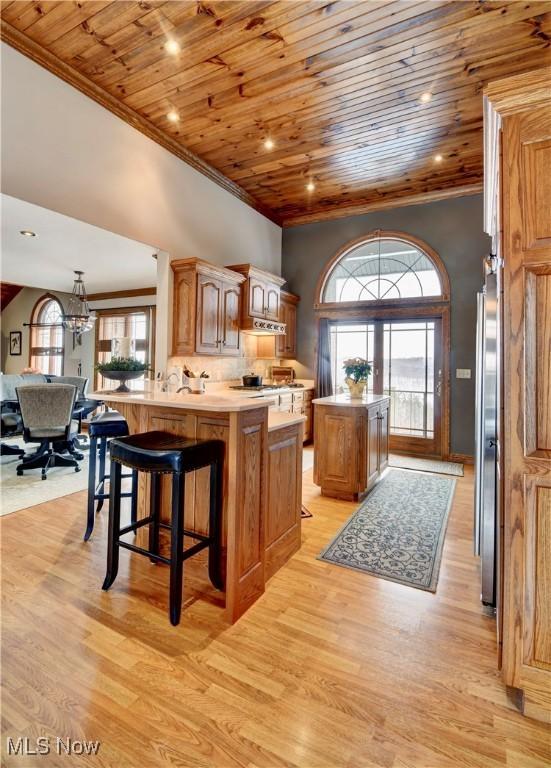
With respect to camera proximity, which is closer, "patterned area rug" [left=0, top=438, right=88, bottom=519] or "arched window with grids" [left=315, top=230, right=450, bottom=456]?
"patterned area rug" [left=0, top=438, right=88, bottom=519]

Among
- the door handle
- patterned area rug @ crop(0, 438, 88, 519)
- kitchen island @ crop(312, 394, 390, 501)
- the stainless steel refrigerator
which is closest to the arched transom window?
the door handle

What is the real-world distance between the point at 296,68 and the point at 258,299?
2575mm

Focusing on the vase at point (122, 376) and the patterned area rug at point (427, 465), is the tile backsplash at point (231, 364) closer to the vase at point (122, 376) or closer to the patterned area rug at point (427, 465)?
the vase at point (122, 376)

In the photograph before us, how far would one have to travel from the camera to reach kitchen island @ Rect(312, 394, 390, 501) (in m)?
3.47

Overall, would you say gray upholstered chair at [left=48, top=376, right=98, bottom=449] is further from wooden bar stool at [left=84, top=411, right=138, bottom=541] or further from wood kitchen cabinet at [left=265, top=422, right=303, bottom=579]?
wood kitchen cabinet at [left=265, top=422, right=303, bottom=579]

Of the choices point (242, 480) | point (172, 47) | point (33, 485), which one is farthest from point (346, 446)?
point (172, 47)

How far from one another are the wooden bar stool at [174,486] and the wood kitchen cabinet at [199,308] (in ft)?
6.85

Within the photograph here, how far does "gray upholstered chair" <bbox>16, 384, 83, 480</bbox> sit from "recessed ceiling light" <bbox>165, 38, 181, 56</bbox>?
3.28 metres

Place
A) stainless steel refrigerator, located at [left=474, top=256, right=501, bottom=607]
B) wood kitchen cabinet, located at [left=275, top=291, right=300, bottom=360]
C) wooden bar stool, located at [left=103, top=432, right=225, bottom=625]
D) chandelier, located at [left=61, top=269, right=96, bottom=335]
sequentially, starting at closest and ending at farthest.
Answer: wooden bar stool, located at [left=103, top=432, right=225, bottom=625] → stainless steel refrigerator, located at [left=474, top=256, right=501, bottom=607] → chandelier, located at [left=61, top=269, right=96, bottom=335] → wood kitchen cabinet, located at [left=275, top=291, right=300, bottom=360]

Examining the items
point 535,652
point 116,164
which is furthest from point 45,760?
point 116,164

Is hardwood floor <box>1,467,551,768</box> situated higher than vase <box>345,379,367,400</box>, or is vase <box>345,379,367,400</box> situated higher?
vase <box>345,379,367,400</box>

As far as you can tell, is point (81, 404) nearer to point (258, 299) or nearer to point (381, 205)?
point (258, 299)

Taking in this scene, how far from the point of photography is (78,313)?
6406 mm

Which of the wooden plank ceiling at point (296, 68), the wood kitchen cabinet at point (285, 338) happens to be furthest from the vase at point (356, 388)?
the wooden plank ceiling at point (296, 68)
